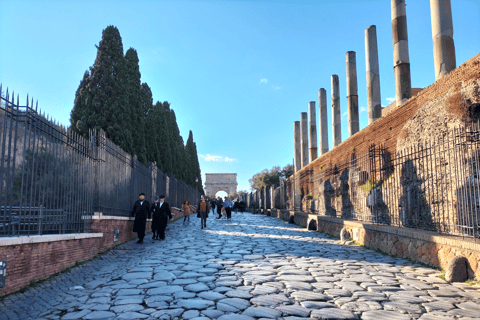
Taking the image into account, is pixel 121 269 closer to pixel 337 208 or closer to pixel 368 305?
pixel 368 305

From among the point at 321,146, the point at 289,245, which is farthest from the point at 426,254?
the point at 321,146

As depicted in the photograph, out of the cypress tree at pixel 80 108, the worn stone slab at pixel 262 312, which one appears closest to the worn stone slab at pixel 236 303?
the worn stone slab at pixel 262 312

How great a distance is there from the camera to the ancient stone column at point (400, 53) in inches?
480

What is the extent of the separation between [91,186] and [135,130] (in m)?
8.32

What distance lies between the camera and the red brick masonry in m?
4.79

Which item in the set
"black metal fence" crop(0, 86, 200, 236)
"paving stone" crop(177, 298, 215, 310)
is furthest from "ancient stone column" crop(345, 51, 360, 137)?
"paving stone" crop(177, 298, 215, 310)

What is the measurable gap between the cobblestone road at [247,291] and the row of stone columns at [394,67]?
5.93 metres

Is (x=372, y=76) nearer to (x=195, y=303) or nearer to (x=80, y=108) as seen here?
(x=80, y=108)

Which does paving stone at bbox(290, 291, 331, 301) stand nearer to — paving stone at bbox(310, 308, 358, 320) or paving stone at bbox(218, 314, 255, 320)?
paving stone at bbox(310, 308, 358, 320)

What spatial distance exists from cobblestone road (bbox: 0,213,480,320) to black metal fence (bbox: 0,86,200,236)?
952 millimetres

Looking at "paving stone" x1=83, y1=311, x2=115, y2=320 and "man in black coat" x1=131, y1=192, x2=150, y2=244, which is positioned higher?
"man in black coat" x1=131, y1=192, x2=150, y2=244

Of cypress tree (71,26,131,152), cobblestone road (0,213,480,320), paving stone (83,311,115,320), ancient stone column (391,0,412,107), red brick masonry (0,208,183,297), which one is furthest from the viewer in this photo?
cypress tree (71,26,131,152)

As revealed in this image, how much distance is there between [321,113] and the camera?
2402 centimetres

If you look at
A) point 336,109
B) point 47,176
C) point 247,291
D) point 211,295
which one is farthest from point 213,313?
point 336,109
